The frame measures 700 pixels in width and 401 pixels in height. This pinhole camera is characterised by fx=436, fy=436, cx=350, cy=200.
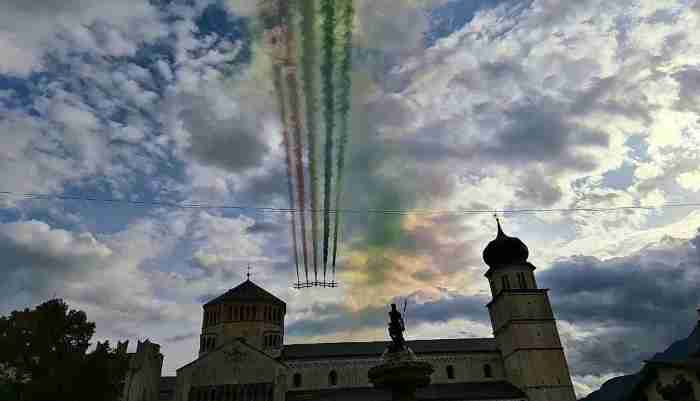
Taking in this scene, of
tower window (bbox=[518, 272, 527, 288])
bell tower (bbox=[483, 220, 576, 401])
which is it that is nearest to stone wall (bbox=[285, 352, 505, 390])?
bell tower (bbox=[483, 220, 576, 401])

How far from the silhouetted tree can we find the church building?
13.3 metres

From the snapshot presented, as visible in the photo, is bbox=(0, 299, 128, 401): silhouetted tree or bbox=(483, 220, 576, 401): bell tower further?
bbox=(483, 220, 576, 401): bell tower

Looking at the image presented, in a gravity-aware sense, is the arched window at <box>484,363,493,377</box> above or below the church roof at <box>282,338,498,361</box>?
below

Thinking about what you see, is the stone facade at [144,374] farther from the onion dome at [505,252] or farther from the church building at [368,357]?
the onion dome at [505,252]

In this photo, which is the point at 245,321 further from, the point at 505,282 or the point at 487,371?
the point at 505,282

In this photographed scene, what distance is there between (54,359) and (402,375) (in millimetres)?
23702

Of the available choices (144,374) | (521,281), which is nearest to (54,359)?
(144,374)

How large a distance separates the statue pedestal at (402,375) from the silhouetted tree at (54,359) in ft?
65.4

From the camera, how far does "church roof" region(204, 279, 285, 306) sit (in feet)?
164

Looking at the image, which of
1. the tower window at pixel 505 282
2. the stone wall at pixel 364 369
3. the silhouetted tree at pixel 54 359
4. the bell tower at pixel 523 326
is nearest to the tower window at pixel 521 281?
the bell tower at pixel 523 326

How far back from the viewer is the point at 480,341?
51031 mm

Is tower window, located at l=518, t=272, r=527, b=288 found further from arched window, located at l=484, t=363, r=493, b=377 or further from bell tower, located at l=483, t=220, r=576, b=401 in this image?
arched window, located at l=484, t=363, r=493, b=377

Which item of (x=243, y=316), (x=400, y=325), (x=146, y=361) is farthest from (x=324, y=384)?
(x=400, y=325)

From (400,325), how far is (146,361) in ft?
120
